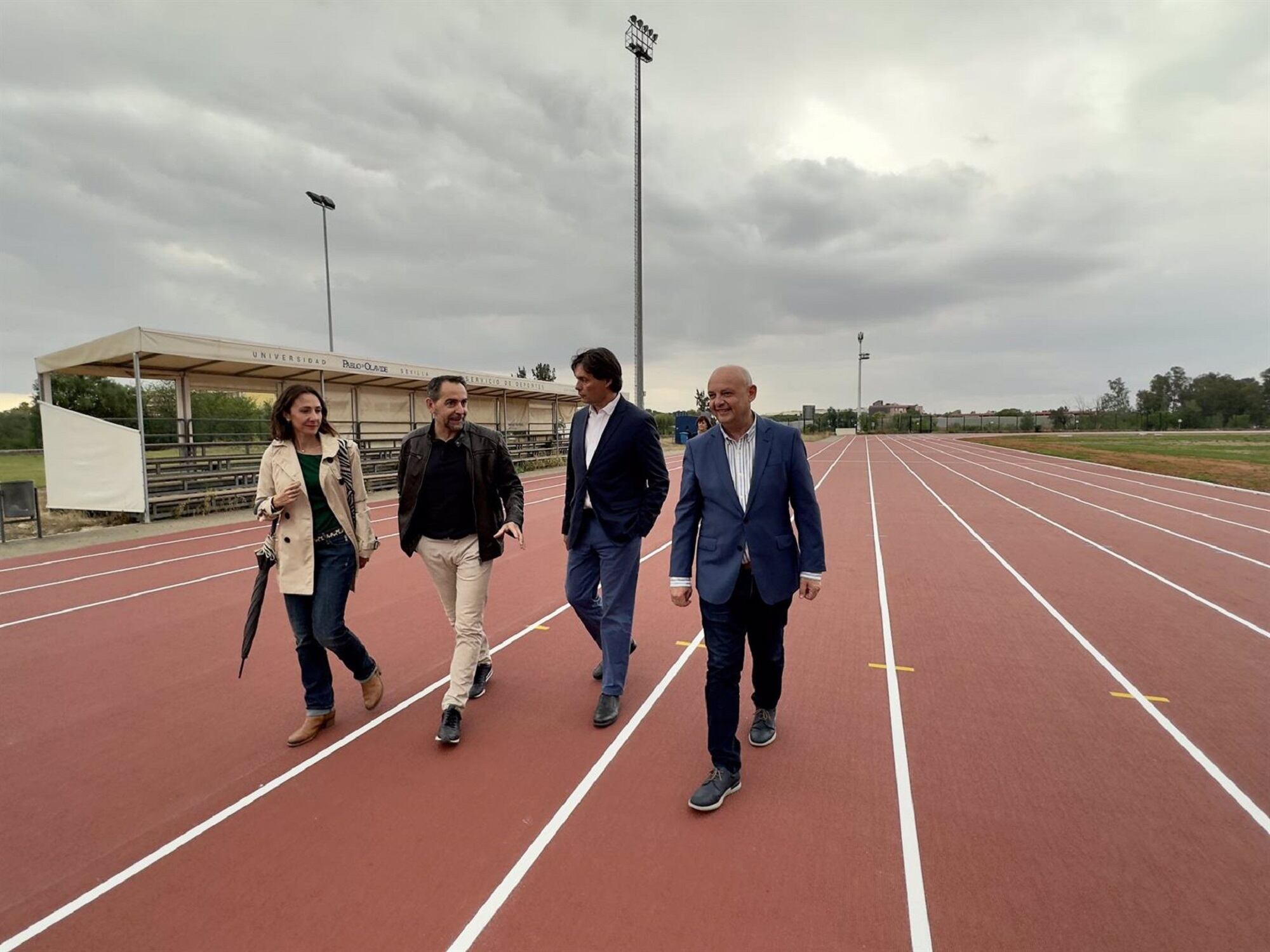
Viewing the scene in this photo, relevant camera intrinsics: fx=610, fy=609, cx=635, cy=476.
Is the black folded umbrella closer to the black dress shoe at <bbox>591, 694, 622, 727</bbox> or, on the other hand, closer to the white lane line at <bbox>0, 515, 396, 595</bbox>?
the black dress shoe at <bbox>591, 694, 622, 727</bbox>

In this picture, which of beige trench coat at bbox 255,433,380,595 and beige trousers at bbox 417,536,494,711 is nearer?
beige trench coat at bbox 255,433,380,595

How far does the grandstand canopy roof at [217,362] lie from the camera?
10.4m

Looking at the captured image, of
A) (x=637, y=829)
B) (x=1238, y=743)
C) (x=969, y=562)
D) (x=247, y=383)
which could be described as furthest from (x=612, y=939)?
(x=247, y=383)

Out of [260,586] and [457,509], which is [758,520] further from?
[260,586]

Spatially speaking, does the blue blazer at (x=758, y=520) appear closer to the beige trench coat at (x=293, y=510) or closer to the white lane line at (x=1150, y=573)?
the beige trench coat at (x=293, y=510)

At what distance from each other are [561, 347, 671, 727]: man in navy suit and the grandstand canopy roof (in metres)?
10.4

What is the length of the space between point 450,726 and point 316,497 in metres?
1.42

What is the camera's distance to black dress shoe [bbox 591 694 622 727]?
341 cm

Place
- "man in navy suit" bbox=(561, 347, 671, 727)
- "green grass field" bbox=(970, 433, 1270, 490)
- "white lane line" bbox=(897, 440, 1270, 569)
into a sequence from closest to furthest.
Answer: "man in navy suit" bbox=(561, 347, 671, 727)
"white lane line" bbox=(897, 440, 1270, 569)
"green grass field" bbox=(970, 433, 1270, 490)

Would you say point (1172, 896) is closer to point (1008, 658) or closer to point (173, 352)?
point (1008, 658)

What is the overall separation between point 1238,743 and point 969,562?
14.1ft

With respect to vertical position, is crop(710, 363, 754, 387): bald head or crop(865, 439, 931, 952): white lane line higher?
crop(710, 363, 754, 387): bald head

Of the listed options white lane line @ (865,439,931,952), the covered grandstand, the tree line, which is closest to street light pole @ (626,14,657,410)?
the covered grandstand

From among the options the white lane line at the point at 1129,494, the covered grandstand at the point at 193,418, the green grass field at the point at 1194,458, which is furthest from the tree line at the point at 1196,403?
the covered grandstand at the point at 193,418
